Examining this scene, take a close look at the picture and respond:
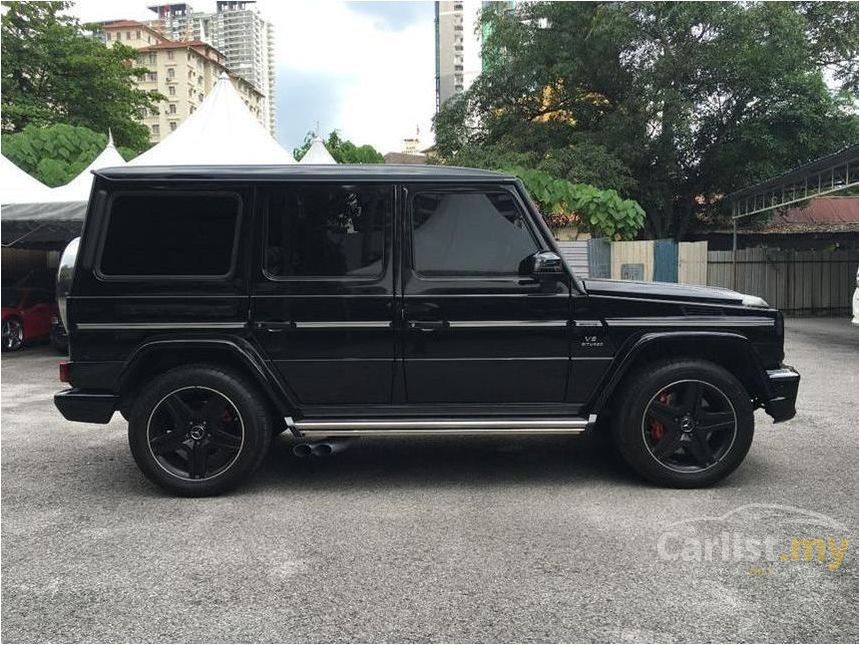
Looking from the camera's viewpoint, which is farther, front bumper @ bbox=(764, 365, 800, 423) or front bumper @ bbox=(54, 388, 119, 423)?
front bumper @ bbox=(764, 365, 800, 423)

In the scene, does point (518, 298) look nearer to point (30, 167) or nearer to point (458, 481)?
point (458, 481)

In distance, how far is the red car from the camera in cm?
1328

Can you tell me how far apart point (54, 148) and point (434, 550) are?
17918mm

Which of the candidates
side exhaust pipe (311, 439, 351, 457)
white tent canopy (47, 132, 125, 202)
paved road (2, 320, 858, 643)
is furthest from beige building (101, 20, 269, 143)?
side exhaust pipe (311, 439, 351, 457)

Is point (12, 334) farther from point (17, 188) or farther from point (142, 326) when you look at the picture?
point (142, 326)

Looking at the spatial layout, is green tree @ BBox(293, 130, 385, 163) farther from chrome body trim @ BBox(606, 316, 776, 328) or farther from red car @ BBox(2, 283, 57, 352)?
chrome body trim @ BBox(606, 316, 776, 328)

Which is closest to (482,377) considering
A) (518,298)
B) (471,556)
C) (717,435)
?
(518,298)

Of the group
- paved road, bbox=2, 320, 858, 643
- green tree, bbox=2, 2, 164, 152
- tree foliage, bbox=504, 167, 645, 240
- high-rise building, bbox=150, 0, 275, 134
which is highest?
high-rise building, bbox=150, 0, 275, 134

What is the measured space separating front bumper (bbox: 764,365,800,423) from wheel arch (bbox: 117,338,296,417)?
3.11 meters

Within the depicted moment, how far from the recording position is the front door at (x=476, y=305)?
439cm

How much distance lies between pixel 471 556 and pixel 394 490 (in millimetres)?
1164

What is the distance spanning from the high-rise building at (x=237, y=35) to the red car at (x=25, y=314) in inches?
4585

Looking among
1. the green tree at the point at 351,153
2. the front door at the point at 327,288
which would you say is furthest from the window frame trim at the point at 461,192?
the green tree at the point at 351,153

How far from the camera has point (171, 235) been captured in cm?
440
